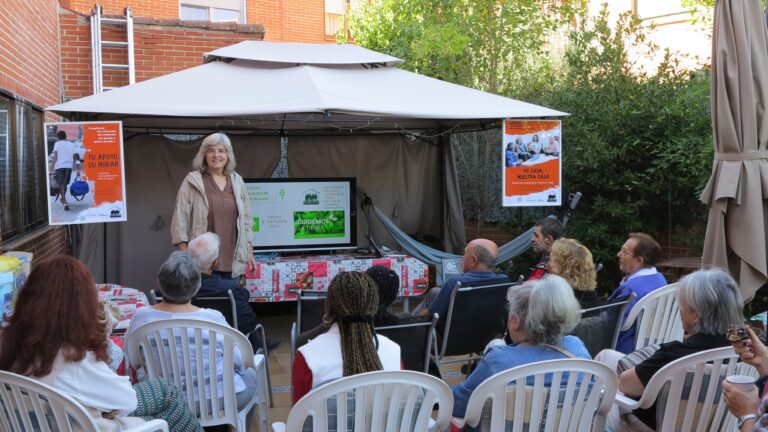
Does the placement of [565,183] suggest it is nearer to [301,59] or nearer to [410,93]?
[410,93]

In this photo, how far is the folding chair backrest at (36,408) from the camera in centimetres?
212

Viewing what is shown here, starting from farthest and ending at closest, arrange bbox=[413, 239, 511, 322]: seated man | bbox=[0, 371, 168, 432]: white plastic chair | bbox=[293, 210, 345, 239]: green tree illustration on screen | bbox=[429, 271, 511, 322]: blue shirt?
bbox=[293, 210, 345, 239]: green tree illustration on screen → bbox=[413, 239, 511, 322]: seated man → bbox=[429, 271, 511, 322]: blue shirt → bbox=[0, 371, 168, 432]: white plastic chair

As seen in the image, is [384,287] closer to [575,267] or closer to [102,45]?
[575,267]

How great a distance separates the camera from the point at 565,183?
737cm

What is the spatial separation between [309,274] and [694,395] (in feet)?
13.9

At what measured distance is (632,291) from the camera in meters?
3.93

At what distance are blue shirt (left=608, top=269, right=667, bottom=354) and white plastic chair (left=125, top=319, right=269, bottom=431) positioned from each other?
6.12 feet

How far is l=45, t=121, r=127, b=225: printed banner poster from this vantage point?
4734mm

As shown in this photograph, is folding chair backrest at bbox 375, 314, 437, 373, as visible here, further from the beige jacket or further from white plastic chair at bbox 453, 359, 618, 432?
the beige jacket

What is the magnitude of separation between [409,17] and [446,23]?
4.85 feet

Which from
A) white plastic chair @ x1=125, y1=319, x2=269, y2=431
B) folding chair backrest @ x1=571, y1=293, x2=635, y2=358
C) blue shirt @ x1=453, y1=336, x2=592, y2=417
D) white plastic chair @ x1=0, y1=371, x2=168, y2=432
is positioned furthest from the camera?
folding chair backrest @ x1=571, y1=293, x2=635, y2=358

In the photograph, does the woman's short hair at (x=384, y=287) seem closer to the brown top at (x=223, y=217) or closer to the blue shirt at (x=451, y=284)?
the blue shirt at (x=451, y=284)

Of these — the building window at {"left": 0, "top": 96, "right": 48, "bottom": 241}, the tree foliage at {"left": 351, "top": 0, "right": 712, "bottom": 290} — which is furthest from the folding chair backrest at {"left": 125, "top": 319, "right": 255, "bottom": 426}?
the tree foliage at {"left": 351, "top": 0, "right": 712, "bottom": 290}

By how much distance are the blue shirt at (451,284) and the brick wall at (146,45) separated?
601 centimetres
